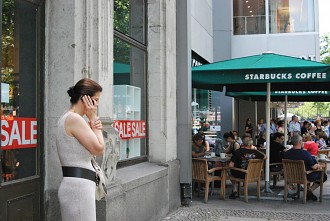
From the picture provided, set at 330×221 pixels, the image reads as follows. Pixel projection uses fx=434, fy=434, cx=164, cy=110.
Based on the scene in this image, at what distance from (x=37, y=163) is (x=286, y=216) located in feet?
15.5

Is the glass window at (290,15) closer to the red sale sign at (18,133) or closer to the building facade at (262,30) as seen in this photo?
the building facade at (262,30)

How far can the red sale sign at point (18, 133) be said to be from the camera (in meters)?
4.36

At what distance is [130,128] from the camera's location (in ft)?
23.9

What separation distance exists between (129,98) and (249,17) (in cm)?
1426

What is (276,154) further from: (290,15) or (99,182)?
(290,15)

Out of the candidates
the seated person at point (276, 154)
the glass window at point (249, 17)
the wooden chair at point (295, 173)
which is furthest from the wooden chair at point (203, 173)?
the glass window at point (249, 17)

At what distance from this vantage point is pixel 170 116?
8195 mm

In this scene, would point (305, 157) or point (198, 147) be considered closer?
point (305, 157)

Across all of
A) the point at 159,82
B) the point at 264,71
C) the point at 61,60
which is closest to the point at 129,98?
the point at 159,82

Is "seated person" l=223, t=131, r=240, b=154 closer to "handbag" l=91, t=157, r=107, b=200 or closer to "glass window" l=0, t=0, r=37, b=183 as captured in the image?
"glass window" l=0, t=0, r=37, b=183

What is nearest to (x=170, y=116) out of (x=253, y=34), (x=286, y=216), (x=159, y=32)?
(x=159, y=32)

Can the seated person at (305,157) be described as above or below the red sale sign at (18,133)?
below

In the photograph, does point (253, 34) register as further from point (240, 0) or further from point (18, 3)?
point (18, 3)

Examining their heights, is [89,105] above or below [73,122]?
above
